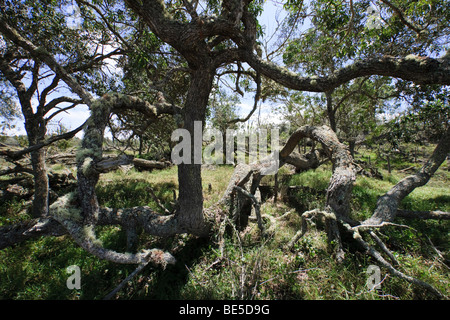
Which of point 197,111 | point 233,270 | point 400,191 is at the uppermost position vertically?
point 197,111

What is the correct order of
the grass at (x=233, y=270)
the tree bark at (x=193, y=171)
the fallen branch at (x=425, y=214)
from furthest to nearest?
the fallen branch at (x=425, y=214), the tree bark at (x=193, y=171), the grass at (x=233, y=270)

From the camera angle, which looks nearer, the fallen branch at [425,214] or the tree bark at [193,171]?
the tree bark at [193,171]

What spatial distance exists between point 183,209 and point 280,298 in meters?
1.71

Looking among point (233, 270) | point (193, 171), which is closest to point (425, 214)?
point (233, 270)

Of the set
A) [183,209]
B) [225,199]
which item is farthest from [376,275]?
[183,209]

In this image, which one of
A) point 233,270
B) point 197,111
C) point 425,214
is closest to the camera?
point 233,270

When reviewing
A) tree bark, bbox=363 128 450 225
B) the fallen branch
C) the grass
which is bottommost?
the grass

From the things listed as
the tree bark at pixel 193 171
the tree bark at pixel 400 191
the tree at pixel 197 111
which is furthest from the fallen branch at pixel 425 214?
the tree bark at pixel 193 171

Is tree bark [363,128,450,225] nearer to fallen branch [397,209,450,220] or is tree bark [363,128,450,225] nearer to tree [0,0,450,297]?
tree [0,0,450,297]

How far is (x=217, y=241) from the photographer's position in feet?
9.41

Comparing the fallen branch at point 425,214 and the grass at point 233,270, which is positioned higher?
the fallen branch at point 425,214

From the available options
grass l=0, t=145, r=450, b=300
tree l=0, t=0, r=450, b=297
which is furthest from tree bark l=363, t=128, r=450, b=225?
grass l=0, t=145, r=450, b=300

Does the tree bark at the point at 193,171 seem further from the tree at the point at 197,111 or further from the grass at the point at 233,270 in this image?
the grass at the point at 233,270

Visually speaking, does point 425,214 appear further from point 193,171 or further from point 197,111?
point 197,111
